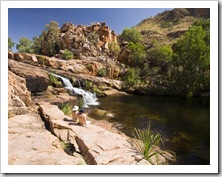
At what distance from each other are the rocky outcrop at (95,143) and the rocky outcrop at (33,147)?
30 cm

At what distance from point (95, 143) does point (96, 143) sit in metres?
0.03

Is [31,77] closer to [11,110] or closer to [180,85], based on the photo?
[11,110]

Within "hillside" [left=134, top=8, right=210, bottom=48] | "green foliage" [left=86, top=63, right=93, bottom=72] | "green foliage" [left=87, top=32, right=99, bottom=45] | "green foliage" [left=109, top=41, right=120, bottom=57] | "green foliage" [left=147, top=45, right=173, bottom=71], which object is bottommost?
"green foliage" [left=86, top=63, right=93, bottom=72]

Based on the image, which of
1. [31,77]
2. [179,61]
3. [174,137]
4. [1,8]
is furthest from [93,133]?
[179,61]

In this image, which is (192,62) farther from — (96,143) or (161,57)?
(96,143)

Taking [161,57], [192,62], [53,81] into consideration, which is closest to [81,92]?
[53,81]

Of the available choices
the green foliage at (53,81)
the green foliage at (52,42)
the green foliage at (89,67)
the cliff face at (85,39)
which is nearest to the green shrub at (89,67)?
the green foliage at (89,67)

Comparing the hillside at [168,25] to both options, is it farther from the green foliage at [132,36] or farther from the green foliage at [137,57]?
the green foliage at [137,57]

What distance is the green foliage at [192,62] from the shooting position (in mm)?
20625

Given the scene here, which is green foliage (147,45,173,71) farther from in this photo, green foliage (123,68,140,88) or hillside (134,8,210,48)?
hillside (134,8,210,48)

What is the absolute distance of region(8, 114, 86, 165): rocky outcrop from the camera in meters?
3.57

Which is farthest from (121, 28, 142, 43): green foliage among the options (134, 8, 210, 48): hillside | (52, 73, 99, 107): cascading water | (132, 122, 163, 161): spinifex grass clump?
(132, 122, 163, 161): spinifex grass clump

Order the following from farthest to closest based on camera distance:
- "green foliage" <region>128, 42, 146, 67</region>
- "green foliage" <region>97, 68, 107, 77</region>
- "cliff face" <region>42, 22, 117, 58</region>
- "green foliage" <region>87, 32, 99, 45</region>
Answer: "green foliage" <region>87, 32, 99, 45</region> < "cliff face" <region>42, 22, 117, 58</region> < "green foliage" <region>128, 42, 146, 67</region> < "green foliage" <region>97, 68, 107, 77</region>

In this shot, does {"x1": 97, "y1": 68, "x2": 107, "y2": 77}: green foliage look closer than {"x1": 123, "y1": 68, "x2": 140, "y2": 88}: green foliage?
No
